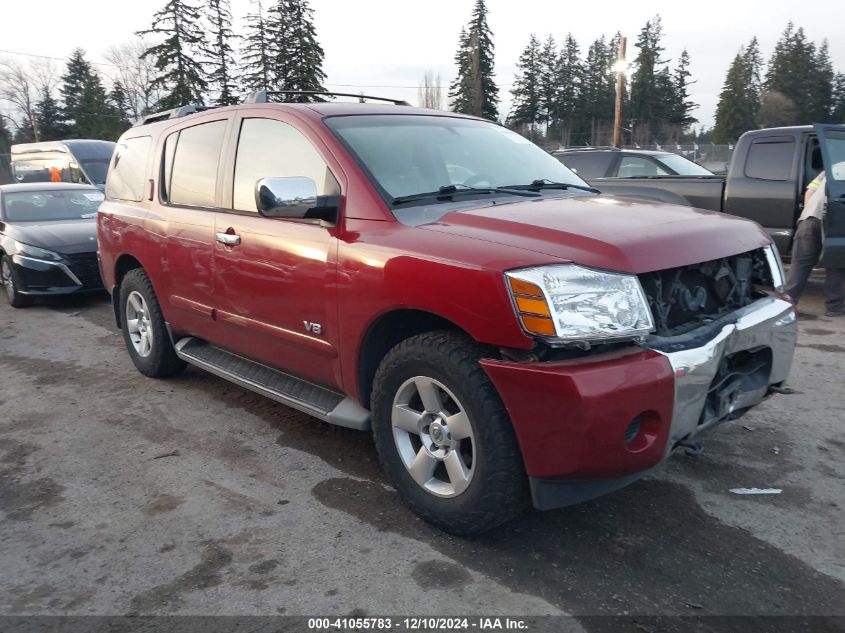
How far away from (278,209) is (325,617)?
184 centimetres

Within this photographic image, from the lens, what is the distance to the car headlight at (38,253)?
8.20m

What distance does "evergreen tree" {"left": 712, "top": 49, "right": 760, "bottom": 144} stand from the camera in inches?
2776

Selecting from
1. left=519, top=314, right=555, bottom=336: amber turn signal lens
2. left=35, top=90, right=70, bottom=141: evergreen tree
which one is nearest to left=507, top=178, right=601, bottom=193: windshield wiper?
left=519, top=314, right=555, bottom=336: amber turn signal lens

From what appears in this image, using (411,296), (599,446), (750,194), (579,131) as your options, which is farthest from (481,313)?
(579,131)

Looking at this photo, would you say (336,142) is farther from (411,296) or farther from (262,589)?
(262,589)

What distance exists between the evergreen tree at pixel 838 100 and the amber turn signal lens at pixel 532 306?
68.9 m

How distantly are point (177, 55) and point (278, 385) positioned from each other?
159 ft

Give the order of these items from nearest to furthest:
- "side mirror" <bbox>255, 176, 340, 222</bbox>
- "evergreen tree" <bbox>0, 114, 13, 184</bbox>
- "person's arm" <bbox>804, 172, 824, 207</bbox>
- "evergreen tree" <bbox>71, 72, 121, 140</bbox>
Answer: "side mirror" <bbox>255, 176, 340, 222</bbox> < "person's arm" <bbox>804, 172, 824, 207</bbox> < "evergreen tree" <bbox>0, 114, 13, 184</bbox> < "evergreen tree" <bbox>71, 72, 121, 140</bbox>

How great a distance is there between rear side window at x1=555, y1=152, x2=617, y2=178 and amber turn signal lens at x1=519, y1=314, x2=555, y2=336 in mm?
7904

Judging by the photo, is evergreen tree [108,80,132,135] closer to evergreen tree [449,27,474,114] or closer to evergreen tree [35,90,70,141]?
evergreen tree [35,90,70,141]

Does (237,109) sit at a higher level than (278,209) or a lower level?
higher

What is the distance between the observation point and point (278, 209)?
340 cm

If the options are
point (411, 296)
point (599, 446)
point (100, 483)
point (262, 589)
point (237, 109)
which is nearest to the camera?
point (599, 446)

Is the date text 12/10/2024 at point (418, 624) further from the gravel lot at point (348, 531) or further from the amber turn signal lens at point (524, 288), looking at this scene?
the amber turn signal lens at point (524, 288)
